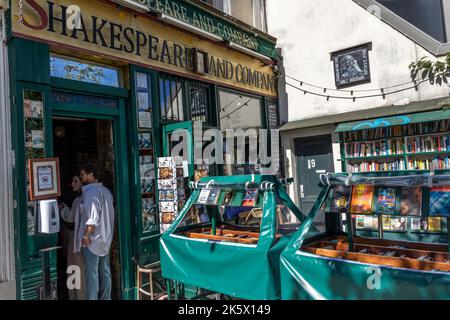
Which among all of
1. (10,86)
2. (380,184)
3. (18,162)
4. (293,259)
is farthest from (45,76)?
(380,184)

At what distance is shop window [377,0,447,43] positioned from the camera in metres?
7.54

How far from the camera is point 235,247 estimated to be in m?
3.67

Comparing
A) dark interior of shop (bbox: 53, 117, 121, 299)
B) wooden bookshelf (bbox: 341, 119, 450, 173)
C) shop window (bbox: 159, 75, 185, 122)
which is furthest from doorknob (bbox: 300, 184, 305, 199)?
dark interior of shop (bbox: 53, 117, 121, 299)

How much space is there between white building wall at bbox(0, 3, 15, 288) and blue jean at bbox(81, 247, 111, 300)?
2.91ft

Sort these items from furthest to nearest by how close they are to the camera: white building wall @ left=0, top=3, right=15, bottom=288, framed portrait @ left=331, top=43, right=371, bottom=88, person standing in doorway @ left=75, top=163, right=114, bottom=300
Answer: framed portrait @ left=331, top=43, right=371, bottom=88 < person standing in doorway @ left=75, top=163, right=114, bottom=300 < white building wall @ left=0, top=3, right=15, bottom=288

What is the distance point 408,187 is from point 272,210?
126cm

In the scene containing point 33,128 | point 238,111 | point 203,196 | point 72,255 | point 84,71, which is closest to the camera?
point 33,128

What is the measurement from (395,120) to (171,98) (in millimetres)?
4264

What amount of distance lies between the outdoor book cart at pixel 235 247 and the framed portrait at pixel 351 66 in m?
4.76

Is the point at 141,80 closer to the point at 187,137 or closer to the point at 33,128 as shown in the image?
the point at 187,137

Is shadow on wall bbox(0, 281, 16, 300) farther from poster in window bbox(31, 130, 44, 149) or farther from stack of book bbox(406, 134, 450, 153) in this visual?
stack of book bbox(406, 134, 450, 153)

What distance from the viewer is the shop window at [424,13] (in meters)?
7.54

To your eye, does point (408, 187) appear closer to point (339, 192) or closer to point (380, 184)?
point (380, 184)

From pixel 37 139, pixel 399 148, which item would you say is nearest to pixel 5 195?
pixel 37 139
